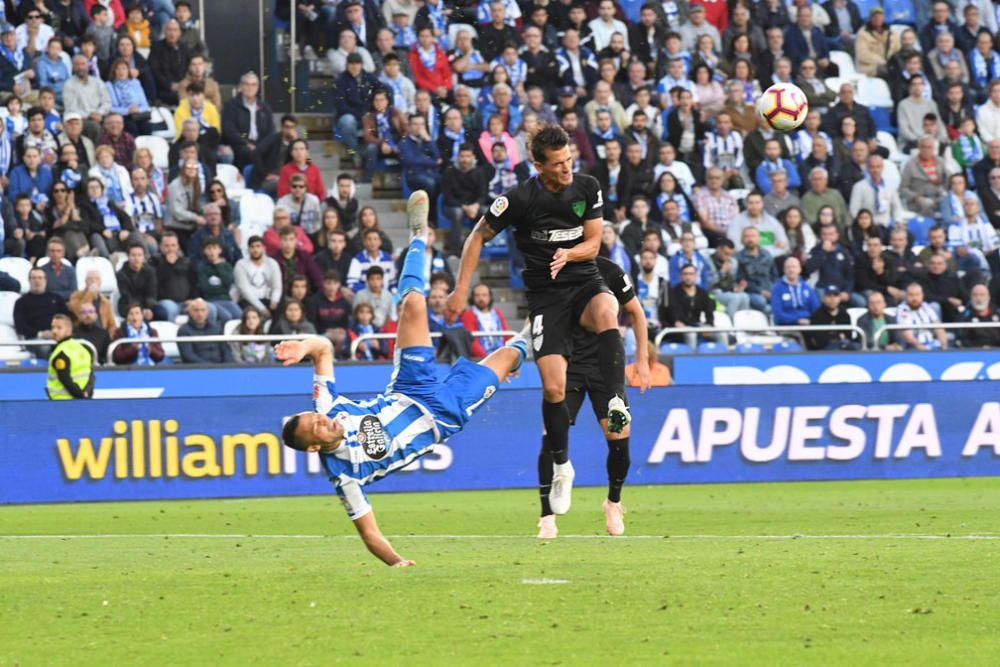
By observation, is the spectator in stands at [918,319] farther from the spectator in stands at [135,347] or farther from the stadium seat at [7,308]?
the stadium seat at [7,308]

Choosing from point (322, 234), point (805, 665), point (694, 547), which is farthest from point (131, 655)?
point (322, 234)

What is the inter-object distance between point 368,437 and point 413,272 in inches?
53.5

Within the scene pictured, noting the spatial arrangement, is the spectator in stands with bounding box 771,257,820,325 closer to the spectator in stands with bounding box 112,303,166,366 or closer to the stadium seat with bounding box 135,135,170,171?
the spectator in stands with bounding box 112,303,166,366

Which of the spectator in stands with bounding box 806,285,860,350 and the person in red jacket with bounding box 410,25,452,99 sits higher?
the person in red jacket with bounding box 410,25,452,99

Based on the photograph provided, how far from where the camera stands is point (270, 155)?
23.6 m

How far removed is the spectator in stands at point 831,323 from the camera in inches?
879

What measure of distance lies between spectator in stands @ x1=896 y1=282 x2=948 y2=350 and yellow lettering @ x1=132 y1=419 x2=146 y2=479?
10.1 m

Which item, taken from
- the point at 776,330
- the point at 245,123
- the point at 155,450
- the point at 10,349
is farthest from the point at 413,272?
the point at 245,123

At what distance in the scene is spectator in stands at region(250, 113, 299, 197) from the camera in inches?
923

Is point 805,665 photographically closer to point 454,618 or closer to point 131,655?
point 454,618

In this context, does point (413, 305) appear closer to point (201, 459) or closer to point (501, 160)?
point (201, 459)

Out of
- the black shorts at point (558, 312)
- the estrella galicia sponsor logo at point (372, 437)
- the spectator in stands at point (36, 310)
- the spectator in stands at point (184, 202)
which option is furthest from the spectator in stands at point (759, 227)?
the estrella galicia sponsor logo at point (372, 437)

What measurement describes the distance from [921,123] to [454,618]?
21.1m

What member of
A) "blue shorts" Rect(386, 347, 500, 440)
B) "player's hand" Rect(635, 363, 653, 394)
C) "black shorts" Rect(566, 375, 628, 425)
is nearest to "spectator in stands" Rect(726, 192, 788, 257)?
"black shorts" Rect(566, 375, 628, 425)
